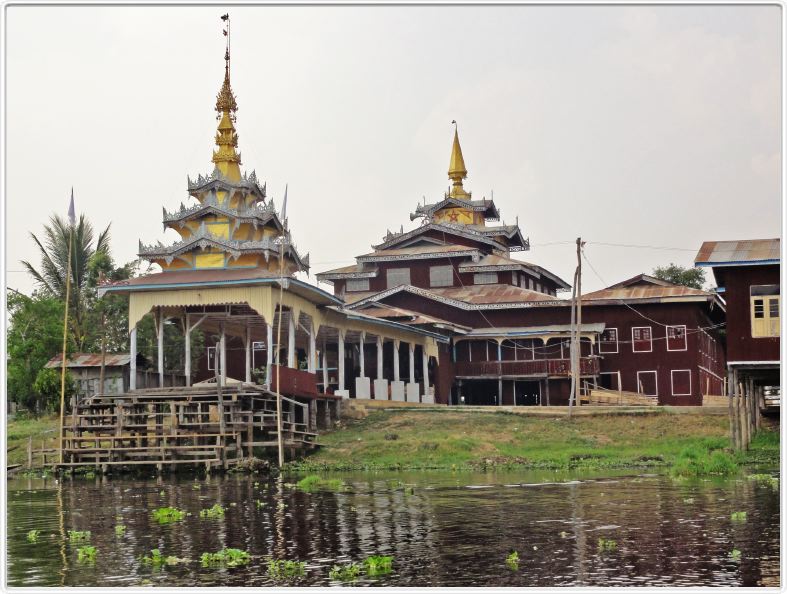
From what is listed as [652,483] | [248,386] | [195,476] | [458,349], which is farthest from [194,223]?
[652,483]

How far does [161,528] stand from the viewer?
79.5 ft

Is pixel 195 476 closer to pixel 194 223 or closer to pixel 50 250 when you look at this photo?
pixel 194 223

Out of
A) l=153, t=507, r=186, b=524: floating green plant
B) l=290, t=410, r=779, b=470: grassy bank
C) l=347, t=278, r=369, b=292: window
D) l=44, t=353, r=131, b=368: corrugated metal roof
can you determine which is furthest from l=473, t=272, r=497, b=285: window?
l=153, t=507, r=186, b=524: floating green plant

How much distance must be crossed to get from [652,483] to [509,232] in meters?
40.4

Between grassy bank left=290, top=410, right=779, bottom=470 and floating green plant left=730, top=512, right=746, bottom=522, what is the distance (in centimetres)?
1325

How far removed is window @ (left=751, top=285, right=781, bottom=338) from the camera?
125 feet

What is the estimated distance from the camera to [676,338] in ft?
193

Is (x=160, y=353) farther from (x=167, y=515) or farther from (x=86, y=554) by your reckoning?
(x=86, y=554)

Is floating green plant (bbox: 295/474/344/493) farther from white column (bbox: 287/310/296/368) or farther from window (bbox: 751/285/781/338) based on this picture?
window (bbox: 751/285/781/338)

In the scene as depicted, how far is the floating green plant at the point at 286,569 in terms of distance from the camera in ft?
61.0

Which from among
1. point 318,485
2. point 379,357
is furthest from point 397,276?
point 318,485

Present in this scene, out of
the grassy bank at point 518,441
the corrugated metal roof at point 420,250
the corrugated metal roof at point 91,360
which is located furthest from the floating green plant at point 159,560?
the corrugated metal roof at point 420,250

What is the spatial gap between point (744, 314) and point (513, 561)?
21385 millimetres

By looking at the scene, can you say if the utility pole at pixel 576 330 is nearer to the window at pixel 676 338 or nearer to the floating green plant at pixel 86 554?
the window at pixel 676 338
